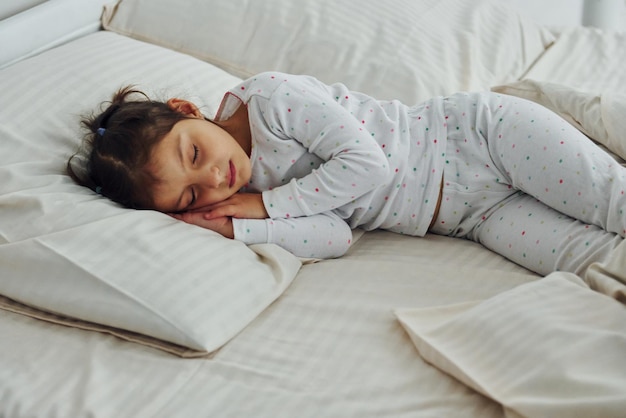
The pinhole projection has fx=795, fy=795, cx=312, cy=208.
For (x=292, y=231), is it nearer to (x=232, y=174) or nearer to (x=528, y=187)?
(x=232, y=174)

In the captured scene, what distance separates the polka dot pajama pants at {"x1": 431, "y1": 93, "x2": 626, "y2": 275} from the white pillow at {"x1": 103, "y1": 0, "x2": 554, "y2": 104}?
0.29m

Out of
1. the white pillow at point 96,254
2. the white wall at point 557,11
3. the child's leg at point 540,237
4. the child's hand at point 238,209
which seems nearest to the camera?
the white pillow at point 96,254

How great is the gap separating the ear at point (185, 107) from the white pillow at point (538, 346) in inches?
21.8

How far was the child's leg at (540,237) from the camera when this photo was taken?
1.21 m

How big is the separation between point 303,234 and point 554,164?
42 cm

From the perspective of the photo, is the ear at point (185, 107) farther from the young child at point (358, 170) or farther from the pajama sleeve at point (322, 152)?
the pajama sleeve at point (322, 152)

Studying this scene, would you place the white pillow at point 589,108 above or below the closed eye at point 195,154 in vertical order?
above

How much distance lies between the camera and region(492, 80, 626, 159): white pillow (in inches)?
57.1

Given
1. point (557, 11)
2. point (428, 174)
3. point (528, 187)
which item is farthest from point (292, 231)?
point (557, 11)

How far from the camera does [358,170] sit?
4.23 feet

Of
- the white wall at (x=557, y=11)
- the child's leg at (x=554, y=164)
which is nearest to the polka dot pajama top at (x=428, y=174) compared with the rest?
the child's leg at (x=554, y=164)

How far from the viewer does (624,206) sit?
1.19 metres

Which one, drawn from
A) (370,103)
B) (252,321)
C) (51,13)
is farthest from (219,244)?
(51,13)

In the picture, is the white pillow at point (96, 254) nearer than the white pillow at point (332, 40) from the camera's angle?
Yes
